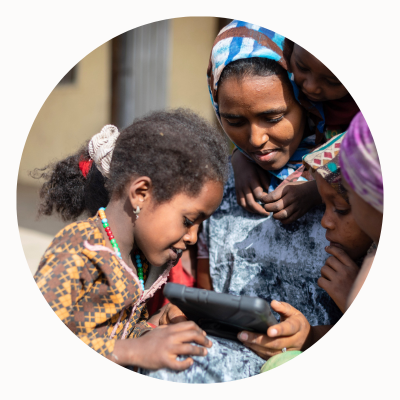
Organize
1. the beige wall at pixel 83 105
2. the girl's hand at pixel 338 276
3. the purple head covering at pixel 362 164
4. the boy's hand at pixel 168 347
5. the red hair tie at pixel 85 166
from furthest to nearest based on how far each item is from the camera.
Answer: the beige wall at pixel 83 105
the red hair tie at pixel 85 166
the girl's hand at pixel 338 276
the boy's hand at pixel 168 347
the purple head covering at pixel 362 164

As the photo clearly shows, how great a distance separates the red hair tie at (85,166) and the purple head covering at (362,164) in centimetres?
86

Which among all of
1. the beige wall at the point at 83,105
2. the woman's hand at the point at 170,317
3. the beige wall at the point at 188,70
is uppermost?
the beige wall at the point at 188,70

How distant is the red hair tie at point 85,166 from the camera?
1441 millimetres

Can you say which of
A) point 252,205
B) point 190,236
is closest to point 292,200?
point 252,205

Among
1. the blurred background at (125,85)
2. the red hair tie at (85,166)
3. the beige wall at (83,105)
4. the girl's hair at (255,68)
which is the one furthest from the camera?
the beige wall at (83,105)

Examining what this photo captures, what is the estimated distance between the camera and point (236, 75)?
4.35 feet

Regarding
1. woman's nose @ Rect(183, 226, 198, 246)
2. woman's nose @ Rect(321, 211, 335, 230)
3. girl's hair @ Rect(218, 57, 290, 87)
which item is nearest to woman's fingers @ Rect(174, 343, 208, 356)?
woman's nose @ Rect(183, 226, 198, 246)

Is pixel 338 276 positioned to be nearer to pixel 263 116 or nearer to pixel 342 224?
pixel 342 224

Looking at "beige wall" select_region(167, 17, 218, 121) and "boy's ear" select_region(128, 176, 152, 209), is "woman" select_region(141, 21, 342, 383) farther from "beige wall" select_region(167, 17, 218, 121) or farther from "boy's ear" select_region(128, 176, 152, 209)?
"beige wall" select_region(167, 17, 218, 121)

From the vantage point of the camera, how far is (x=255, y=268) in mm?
1463

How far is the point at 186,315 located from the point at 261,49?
2.91ft

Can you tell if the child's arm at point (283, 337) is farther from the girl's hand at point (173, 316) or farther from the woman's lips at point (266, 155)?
the woman's lips at point (266, 155)

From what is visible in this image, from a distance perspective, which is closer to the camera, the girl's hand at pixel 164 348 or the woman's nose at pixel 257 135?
the girl's hand at pixel 164 348

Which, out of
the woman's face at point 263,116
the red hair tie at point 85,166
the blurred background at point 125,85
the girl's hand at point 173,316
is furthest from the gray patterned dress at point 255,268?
the blurred background at point 125,85
